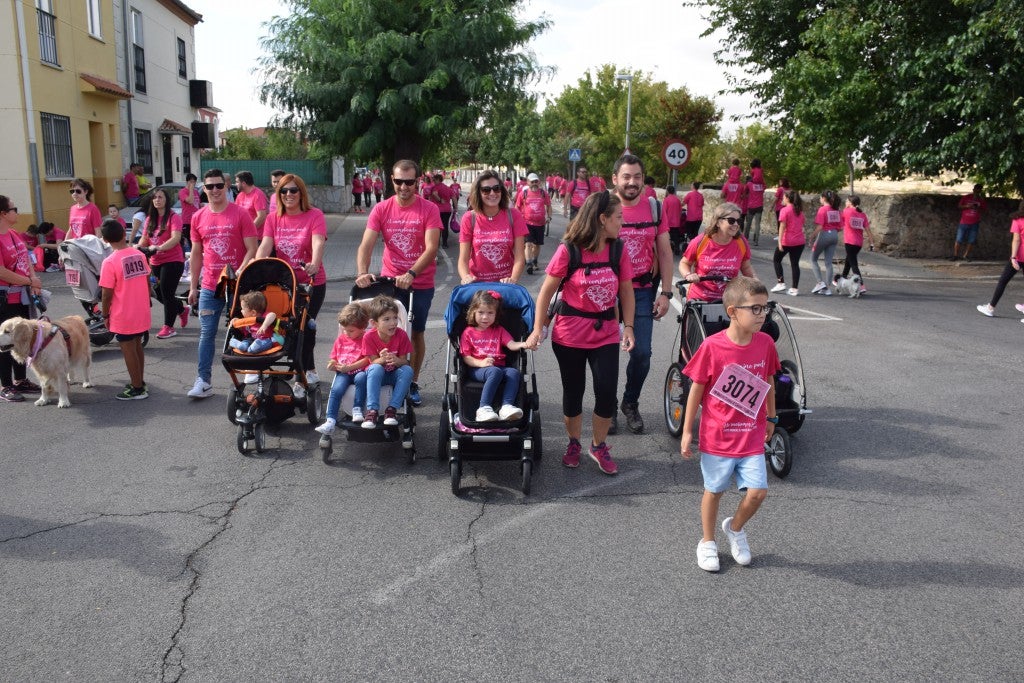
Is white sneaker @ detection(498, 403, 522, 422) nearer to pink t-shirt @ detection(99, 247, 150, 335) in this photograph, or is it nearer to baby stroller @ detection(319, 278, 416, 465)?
baby stroller @ detection(319, 278, 416, 465)

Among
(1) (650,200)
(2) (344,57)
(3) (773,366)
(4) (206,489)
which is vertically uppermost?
(2) (344,57)

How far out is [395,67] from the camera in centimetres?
2131

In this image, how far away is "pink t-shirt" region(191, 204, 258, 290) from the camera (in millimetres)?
7398

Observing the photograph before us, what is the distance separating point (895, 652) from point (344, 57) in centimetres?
2066

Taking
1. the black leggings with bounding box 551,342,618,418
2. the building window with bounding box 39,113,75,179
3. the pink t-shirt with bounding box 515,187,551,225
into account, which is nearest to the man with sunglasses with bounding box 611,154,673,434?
the black leggings with bounding box 551,342,618,418

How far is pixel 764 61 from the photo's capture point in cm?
2161

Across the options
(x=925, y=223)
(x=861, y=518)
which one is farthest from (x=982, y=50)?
(x=861, y=518)

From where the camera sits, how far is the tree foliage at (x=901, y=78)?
14789 millimetres

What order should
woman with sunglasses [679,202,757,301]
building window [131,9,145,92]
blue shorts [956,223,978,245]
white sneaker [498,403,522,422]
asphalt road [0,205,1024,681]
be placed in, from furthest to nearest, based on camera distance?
building window [131,9,145,92] < blue shorts [956,223,978,245] < woman with sunglasses [679,202,757,301] < white sneaker [498,403,522,422] < asphalt road [0,205,1024,681]

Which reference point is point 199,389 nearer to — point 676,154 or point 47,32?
point 676,154

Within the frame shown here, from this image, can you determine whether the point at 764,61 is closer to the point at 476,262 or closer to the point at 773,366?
the point at 476,262

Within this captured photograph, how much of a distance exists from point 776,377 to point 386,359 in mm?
2726

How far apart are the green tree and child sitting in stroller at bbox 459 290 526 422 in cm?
1622

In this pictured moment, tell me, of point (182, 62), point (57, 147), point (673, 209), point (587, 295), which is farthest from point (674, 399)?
point (182, 62)
